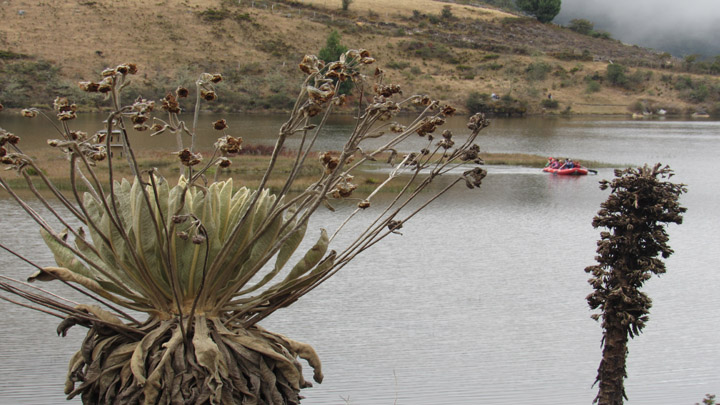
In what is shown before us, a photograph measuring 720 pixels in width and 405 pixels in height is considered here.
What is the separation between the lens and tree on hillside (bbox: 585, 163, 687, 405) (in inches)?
233

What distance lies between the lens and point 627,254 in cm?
604

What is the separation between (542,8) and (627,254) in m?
141

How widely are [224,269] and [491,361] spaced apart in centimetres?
692

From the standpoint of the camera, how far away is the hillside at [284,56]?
221 ft

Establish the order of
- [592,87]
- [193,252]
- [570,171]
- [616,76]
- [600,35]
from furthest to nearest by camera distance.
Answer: [600,35] < [616,76] < [592,87] < [570,171] < [193,252]

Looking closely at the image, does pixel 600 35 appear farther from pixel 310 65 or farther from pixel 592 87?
pixel 310 65

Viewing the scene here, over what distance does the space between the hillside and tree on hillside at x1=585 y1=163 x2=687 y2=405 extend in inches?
2212

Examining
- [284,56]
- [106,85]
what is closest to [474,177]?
[106,85]

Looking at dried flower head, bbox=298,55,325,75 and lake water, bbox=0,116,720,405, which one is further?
lake water, bbox=0,116,720,405

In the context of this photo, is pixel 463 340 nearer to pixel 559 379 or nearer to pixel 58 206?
pixel 559 379

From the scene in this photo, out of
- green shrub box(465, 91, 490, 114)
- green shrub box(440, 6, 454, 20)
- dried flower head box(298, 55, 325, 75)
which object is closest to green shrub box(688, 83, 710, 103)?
green shrub box(465, 91, 490, 114)

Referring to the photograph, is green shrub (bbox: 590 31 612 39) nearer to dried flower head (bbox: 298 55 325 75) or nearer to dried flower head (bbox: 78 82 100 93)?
dried flower head (bbox: 298 55 325 75)

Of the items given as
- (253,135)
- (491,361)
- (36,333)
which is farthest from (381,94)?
(253,135)

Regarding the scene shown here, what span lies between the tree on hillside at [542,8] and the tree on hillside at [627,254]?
461 feet
